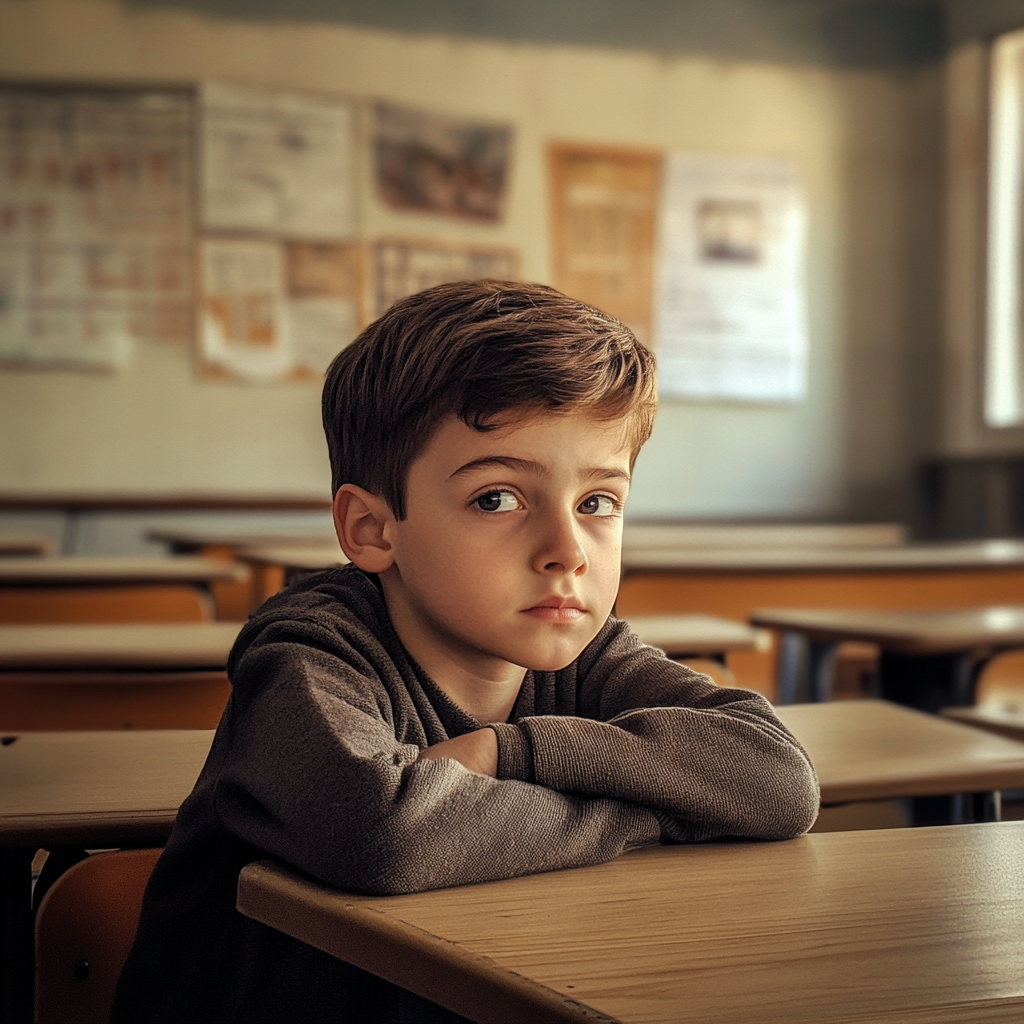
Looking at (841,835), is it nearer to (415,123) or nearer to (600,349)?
(600,349)

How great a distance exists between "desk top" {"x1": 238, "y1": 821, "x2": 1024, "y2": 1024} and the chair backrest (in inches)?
11.1

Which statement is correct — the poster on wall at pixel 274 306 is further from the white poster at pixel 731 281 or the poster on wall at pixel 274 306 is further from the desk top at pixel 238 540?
the white poster at pixel 731 281

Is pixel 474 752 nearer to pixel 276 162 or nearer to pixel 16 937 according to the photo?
pixel 16 937

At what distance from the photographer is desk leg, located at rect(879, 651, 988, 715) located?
2094mm

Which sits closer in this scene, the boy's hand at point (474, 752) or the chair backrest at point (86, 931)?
the boy's hand at point (474, 752)

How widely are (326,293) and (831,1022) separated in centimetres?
534

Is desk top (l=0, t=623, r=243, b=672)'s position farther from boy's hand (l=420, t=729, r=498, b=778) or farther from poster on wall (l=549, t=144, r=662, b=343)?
poster on wall (l=549, t=144, r=662, b=343)

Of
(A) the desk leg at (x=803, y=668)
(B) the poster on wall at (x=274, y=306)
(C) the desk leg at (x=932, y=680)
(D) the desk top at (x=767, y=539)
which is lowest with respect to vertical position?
(A) the desk leg at (x=803, y=668)

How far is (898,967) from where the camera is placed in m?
0.54

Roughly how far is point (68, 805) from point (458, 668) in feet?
1.05

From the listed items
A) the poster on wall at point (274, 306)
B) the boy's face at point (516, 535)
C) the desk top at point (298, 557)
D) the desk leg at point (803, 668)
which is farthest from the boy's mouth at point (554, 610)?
the poster on wall at point (274, 306)

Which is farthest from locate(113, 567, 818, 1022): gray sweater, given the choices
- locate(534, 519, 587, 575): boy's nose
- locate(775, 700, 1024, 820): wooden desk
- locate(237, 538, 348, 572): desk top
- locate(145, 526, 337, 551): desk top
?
locate(145, 526, 337, 551): desk top

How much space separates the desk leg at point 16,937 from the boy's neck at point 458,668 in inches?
13.5

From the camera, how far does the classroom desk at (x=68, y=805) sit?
2.95 feet
